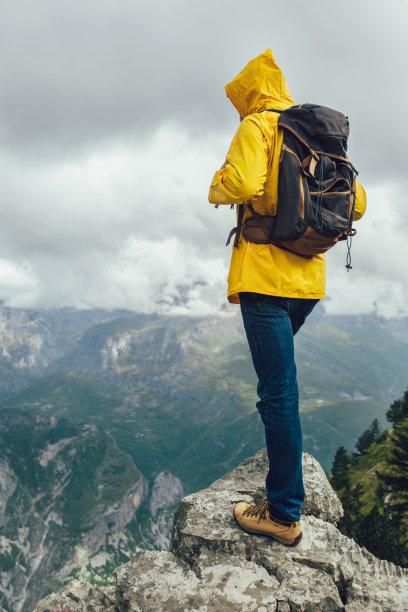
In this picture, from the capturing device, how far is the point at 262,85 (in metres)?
5.54

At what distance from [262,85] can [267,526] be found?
7.08m

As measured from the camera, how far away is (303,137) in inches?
190

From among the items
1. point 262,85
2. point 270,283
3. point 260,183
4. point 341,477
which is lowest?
point 341,477

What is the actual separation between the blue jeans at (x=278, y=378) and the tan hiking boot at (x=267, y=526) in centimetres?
65

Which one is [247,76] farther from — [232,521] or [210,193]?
[232,521]

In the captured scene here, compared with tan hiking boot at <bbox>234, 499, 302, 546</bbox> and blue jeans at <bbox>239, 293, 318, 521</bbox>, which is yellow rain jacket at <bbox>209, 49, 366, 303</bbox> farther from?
tan hiking boot at <bbox>234, 499, 302, 546</bbox>

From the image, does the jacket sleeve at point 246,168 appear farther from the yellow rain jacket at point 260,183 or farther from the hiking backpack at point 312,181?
the hiking backpack at point 312,181

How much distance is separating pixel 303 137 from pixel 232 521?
662cm

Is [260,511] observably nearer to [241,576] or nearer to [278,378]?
[241,576]

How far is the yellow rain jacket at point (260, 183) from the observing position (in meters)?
4.78

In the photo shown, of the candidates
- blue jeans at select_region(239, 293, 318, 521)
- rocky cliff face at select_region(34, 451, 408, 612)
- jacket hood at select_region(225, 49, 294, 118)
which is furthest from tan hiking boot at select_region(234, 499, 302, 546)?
jacket hood at select_region(225, 49, 294, 118)

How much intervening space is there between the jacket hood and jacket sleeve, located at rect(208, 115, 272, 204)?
851 millimetres

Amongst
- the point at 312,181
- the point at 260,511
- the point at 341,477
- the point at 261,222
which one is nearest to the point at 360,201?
the point at 312,181

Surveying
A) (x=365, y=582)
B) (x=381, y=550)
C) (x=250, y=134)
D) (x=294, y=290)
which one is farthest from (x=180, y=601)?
(x=381, y=550)
